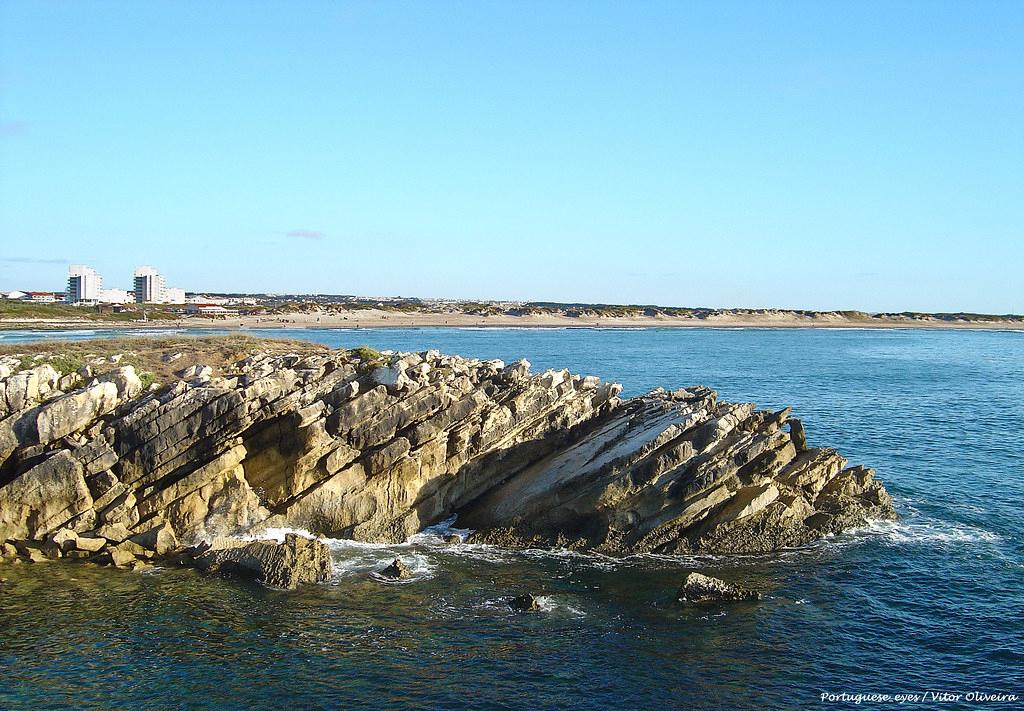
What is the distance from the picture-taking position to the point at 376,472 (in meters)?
32.7

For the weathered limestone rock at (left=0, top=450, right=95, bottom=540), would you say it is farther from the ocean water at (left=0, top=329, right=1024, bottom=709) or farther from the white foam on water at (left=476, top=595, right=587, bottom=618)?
the white foam on water at (left=476, top=595, right=587, bottom=618)

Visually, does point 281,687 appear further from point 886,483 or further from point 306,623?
point 886,483

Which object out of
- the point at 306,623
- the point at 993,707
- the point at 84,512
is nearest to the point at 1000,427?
the point at 993,707

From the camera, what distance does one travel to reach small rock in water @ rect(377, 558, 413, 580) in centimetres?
2733

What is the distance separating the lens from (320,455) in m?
33.1

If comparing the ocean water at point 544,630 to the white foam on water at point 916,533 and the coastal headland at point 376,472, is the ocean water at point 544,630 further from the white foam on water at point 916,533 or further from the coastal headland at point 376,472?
the coastal headland at point 376,472

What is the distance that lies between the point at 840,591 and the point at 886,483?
53.3ft

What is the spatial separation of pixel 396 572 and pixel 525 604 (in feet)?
16.2

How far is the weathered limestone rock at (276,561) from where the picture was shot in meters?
26.7

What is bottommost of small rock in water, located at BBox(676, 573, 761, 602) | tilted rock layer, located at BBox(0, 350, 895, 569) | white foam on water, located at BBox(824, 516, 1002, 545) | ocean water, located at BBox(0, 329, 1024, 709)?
ocean water, located at BBox(0, 329, 1024, 709)

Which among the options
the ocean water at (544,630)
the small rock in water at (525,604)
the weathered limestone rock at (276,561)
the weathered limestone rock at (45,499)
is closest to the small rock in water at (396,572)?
the ocean water at (544,630)

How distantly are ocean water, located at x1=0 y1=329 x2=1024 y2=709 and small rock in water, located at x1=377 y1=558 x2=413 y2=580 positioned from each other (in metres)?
0.47

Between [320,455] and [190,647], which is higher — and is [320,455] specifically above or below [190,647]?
above

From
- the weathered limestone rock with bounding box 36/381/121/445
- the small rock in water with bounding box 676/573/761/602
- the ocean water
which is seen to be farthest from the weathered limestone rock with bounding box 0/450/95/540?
the small rock in water with bounding box 676/573/761/602
